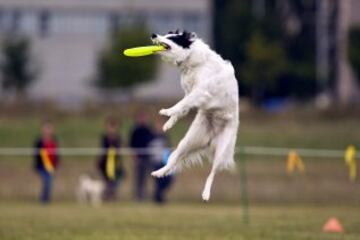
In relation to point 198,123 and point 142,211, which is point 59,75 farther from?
point 198,123

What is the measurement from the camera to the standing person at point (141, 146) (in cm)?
2859

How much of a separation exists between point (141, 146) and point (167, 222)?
789cm

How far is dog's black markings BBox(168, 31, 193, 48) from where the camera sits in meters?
15.0

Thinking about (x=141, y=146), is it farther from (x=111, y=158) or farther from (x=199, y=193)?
(x=199, y=193)

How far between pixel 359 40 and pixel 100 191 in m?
34.1

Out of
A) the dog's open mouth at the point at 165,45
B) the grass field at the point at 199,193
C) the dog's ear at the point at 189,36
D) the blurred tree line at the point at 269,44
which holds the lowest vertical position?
the blurred tree line at the point at 269,44

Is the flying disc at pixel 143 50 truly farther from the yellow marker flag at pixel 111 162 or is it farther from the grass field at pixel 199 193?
the yellow marker flag at pixel 111 162

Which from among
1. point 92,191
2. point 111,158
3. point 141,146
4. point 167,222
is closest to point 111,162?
point 111,158

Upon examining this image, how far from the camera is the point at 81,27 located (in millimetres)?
68375

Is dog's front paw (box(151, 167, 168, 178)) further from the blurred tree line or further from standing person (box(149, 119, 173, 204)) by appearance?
the blurred tree line

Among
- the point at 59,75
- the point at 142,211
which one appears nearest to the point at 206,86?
the point at 142,211

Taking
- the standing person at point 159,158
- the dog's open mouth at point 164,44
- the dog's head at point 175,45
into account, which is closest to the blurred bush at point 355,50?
the standing person at point 159,158

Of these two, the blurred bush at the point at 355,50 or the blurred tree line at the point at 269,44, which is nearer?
the blurred bush at the point at 355,50

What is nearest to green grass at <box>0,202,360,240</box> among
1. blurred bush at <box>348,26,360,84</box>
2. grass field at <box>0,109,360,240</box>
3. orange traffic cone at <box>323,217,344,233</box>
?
grass field at <box>0,109,360,240</box>
